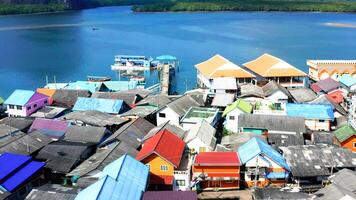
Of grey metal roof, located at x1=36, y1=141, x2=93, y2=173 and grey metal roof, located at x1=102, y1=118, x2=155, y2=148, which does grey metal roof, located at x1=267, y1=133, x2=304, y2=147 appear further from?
grey metal roof, located at x1=36, y1=141, x2=93, y2=173

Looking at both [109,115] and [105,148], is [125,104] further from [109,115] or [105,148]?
[105,148]

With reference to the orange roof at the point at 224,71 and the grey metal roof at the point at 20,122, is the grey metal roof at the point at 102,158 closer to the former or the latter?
the grey metal roof at the point at 20,122

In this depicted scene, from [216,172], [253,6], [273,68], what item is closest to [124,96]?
[216,172]

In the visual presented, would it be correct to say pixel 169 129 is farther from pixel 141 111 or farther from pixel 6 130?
pixel 6 130

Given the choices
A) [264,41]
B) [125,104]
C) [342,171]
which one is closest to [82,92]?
[125,104]

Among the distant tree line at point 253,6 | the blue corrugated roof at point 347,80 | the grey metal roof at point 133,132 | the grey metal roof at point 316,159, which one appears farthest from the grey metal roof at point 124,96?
the distant tree line at point 253,6
